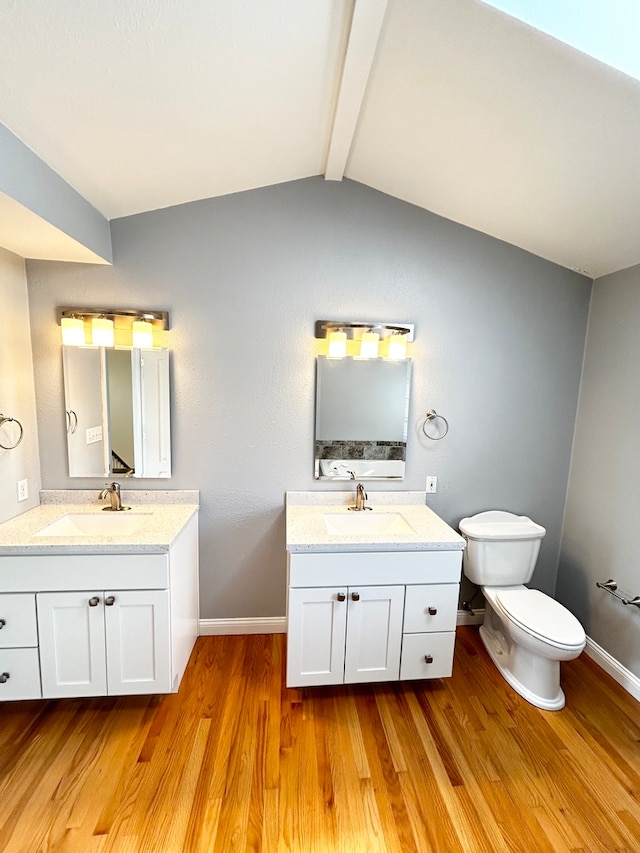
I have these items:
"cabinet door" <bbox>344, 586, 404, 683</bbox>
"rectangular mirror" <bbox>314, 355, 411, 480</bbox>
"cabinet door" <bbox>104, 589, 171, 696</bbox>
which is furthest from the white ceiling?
"cabinet door" <bbox>344, 586, 404, 683</bbox>

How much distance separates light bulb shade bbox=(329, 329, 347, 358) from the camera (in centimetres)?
201

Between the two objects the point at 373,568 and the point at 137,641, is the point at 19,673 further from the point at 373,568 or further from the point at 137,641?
the point at 373,568

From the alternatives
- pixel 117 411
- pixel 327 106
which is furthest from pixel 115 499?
pixel 327 106

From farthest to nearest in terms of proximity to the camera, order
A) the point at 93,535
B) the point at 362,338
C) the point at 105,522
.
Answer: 1. the point at 362,338
2. the point at 105,522
3. the point at 93,535

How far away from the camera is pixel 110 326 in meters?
1.89

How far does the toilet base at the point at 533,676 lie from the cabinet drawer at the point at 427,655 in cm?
38

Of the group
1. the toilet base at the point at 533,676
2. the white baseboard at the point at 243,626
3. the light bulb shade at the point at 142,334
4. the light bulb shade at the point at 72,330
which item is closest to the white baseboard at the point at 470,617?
the toilet base at the point at 533,676

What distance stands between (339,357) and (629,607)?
197cm

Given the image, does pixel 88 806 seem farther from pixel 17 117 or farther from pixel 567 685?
pixel 17 117

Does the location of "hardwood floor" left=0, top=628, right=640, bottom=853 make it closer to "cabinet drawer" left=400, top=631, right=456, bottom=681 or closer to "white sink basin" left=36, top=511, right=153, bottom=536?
"cabinet drawer" left=400, top=631, right=456, bottom=681

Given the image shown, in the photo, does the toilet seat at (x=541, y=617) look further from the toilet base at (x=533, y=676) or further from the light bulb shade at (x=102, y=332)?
the light bulb shade at (x=102, y=332)

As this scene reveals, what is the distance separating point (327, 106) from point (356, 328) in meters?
0.92

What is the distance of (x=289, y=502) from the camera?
6.97ft

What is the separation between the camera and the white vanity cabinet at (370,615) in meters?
1.69
